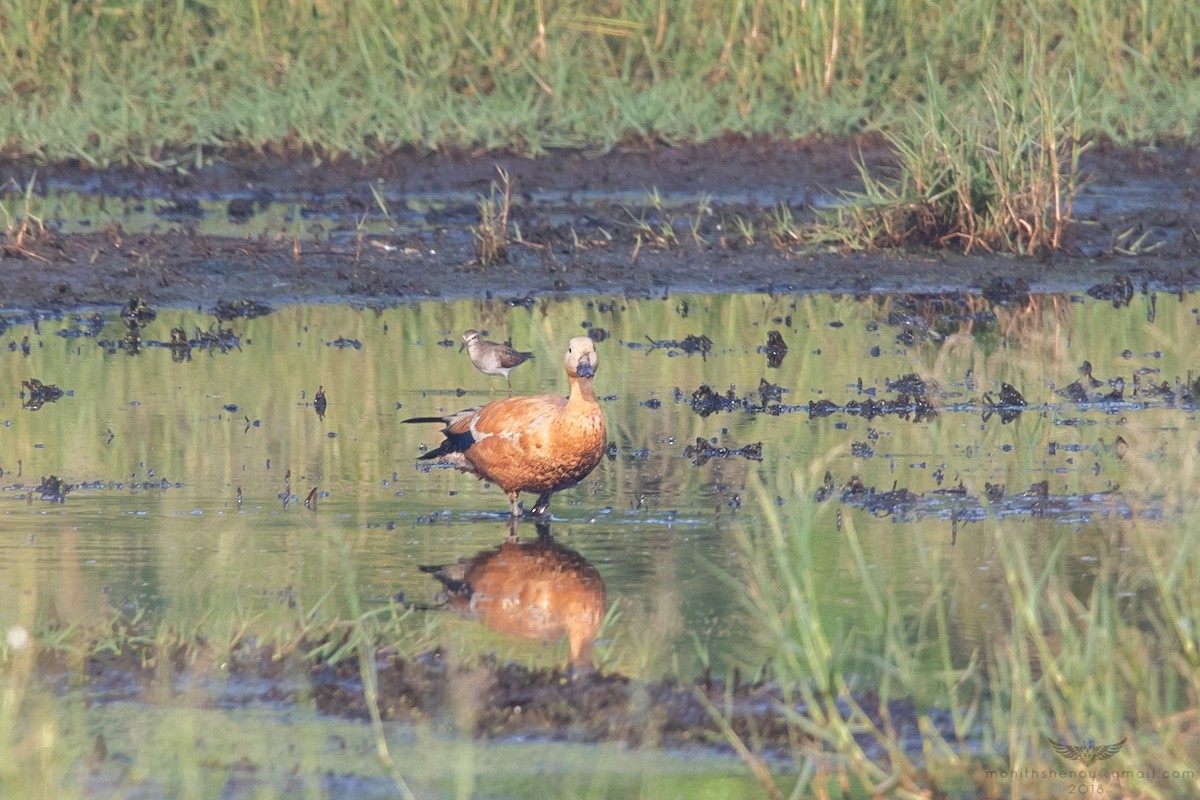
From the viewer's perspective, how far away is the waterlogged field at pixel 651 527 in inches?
178

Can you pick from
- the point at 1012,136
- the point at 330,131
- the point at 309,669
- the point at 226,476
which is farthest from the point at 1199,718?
the point at 330,131

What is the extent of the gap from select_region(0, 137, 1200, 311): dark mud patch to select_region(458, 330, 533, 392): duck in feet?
7.93

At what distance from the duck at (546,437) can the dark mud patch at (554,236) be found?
5.07 meters

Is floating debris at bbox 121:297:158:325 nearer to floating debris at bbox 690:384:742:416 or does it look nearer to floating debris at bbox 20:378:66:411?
floating debris at bbox 20:378:66:411

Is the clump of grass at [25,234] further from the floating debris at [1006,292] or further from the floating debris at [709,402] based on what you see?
the floating debris at [1006,292]

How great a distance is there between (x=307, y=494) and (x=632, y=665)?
7.92 feet

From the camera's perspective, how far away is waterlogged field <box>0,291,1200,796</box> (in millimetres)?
4516

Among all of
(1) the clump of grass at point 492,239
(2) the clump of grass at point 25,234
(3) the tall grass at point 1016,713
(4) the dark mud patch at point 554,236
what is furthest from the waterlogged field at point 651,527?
(2) the clump of grass at point 25,234

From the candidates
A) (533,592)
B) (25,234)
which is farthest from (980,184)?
(533,592)

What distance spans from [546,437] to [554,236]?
6444 millimetres

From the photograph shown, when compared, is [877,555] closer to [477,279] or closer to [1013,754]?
[1013,754]

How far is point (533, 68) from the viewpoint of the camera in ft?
54.8

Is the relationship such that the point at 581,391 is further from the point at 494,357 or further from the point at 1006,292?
the point at 1006,292

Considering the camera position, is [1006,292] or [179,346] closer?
[179,346]
